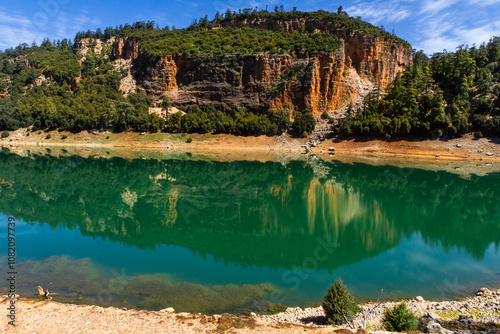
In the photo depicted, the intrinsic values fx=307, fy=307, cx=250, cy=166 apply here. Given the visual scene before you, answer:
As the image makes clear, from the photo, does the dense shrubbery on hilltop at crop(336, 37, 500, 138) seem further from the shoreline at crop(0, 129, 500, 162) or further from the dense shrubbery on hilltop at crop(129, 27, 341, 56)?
the dense shrubbery on hilltop at crop(129, 27, 341, 56)

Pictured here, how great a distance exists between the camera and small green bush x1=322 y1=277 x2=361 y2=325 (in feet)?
32.8

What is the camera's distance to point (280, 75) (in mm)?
80812

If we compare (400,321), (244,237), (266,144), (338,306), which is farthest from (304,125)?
(400,321)

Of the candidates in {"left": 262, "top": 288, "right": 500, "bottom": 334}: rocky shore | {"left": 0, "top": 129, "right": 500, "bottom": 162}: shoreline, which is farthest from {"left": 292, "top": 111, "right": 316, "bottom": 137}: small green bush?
{"left": 262, "top": 288, "right": 500, "bottom": 334}: rocky shore

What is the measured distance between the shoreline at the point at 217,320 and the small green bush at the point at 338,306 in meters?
0.33

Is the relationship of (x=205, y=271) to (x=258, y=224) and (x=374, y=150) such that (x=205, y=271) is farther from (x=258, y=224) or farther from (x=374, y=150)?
(x=374, y=150)

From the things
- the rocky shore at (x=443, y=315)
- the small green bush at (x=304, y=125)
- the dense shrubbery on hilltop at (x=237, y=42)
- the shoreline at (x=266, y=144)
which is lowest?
the rocky shore at (x=443, y=315)

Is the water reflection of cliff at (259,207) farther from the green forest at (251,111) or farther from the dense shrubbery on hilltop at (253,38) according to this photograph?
the dense shrubbery on hilltop at (253,38)

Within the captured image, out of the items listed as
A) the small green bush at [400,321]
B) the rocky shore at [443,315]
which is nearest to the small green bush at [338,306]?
the rocky shore at [443,315]

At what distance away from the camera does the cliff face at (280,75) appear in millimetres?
77875

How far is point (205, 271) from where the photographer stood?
15.0 m

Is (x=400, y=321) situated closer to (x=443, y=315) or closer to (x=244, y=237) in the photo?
(x=443, y=315)

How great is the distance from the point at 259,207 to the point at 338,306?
17462mm

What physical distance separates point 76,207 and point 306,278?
21403 millimetres
